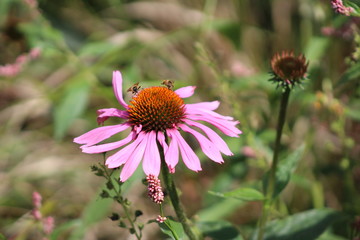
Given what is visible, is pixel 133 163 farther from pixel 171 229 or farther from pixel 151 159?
pixel 171 229

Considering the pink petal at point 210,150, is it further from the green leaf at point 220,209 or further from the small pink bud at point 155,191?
the green leaf at point 220,209

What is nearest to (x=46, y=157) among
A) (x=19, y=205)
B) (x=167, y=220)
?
(x=19, y=205)

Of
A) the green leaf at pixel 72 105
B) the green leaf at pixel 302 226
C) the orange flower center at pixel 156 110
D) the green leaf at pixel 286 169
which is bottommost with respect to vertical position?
the green leaf at pixel 302 226

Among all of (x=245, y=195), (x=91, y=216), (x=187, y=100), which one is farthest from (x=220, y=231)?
(x=187, y=100)

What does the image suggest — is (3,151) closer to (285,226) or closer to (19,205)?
(19,205)

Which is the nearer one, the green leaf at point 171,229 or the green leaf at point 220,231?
the green leaf at point 171,229

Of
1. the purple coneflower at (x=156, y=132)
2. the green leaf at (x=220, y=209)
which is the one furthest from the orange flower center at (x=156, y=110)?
the green leaf at (x=220, y=209)

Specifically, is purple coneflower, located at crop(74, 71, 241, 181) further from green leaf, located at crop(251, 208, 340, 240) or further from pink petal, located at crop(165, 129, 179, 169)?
green leaf, located at crop(251, 208, 340, 240)
